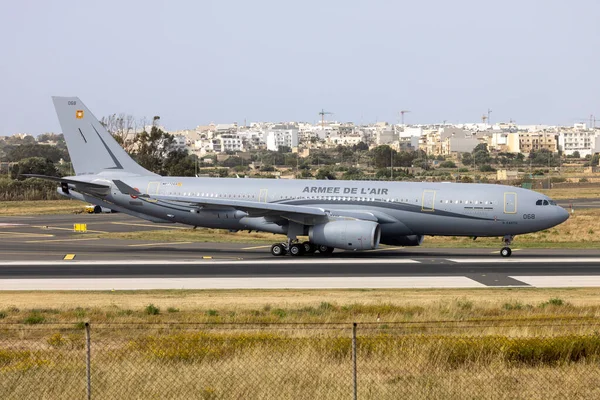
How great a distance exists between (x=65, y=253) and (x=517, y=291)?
24.1 meters

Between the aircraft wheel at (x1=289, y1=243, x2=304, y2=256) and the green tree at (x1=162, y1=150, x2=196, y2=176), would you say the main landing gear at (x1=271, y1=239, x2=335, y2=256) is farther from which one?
the green tree at (x1=162, y1=150, x2=196, y2=176)

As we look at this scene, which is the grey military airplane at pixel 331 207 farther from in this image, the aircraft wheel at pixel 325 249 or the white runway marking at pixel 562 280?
the white runway marking at pixel 562 280

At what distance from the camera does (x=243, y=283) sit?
3325 cm

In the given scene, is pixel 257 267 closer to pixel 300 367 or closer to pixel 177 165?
pixel 300 367

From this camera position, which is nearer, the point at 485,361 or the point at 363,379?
the point at 363,379

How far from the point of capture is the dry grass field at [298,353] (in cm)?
1548

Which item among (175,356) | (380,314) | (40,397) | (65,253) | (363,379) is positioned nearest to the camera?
(40,397)

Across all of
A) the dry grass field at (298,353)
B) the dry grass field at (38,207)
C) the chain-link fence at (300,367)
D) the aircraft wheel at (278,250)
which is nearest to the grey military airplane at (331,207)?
the aircraft wheel at (278,250)

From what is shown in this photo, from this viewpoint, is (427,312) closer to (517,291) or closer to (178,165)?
(517,291)

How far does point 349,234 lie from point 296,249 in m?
3.88

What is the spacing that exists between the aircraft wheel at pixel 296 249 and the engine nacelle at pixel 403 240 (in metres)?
4.25

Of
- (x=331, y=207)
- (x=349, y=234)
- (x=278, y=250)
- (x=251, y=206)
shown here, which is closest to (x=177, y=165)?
(x=278, y=250)

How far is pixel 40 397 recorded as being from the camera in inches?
581

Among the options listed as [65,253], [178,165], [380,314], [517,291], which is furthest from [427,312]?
[178,165]
